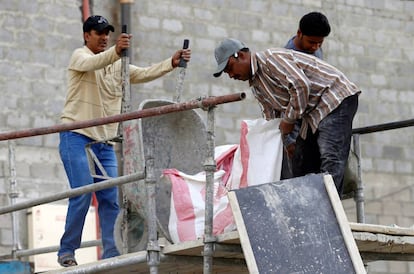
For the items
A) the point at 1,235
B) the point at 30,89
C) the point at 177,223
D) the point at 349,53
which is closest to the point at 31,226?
the point at 1,235

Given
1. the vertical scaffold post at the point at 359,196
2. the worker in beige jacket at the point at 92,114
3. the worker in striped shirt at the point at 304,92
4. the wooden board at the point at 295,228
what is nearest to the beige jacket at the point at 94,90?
the worker in beige jacket at the point at 92,114

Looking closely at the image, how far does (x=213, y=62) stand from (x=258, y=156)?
7390 mm

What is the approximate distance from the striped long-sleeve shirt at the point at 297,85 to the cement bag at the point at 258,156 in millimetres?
134

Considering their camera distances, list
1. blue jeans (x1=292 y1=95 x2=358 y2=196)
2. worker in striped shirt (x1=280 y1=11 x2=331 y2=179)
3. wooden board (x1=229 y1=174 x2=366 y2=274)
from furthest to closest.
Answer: worker in striped shirt (x1=280 y1=11 x2=331 y2=179) < blue jeans (x1=292 y1=95 x2=358 y2=196) < wooden board (x1=229 y1=174 x2=366 y2=274)

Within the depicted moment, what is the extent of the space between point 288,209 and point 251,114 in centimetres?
821

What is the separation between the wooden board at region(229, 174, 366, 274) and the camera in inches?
265

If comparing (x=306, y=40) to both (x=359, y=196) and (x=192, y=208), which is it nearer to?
(x=359, y=196)

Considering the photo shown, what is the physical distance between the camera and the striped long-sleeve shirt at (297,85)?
7.37 meters

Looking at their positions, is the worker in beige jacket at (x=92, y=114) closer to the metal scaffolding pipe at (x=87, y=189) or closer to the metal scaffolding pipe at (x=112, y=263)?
the metal scaffolding pipe at (x=87, y=189)

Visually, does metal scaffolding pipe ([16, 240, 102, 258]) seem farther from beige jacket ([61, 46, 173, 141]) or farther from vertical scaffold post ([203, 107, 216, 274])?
vertical scaffold post ([203, 107, 216, 274])

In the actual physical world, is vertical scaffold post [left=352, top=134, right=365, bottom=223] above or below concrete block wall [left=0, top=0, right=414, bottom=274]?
below

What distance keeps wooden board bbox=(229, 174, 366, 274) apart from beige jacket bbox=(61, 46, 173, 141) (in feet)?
5.60

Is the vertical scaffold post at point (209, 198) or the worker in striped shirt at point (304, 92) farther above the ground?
the worker in striped shirt at point (304, 92)

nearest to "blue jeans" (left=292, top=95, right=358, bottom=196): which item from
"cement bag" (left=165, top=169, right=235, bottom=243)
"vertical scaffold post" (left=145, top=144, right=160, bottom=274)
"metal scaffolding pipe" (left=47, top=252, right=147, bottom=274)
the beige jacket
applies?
"cement bag" (left=165, top=169, right=235, bottom=243)
